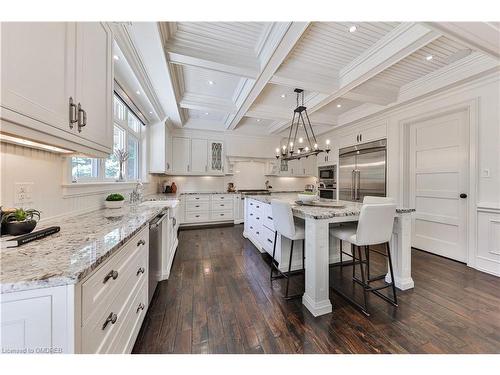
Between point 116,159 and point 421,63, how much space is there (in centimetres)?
440

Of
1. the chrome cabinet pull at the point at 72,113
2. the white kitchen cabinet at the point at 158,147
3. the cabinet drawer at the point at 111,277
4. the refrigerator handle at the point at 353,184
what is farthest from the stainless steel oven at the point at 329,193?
the chrome cabinet pull at the point at 72,113

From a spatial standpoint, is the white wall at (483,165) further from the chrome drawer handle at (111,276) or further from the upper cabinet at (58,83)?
the upper cabinet at (58,83)

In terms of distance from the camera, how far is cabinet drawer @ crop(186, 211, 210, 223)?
4.91m

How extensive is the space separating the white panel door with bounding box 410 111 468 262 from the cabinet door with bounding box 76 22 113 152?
14.4 ft

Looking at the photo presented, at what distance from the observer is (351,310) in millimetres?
1815

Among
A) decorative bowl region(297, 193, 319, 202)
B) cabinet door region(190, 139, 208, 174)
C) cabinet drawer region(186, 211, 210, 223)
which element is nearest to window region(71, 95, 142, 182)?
cabinet door region(190, 139, 208, 174)

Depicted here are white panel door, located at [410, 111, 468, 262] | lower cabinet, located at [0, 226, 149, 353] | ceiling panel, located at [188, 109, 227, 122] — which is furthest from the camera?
ceiling panel, located at [188, 109, 227, 122]

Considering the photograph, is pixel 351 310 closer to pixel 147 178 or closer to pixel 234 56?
pixel 234 56

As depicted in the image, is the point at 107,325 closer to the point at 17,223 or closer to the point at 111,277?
the point at 111,277

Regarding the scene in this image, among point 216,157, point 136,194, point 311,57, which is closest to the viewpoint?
point 311,57

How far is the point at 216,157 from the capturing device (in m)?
5.43

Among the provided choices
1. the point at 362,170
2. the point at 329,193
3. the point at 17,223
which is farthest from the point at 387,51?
the point at 329,193

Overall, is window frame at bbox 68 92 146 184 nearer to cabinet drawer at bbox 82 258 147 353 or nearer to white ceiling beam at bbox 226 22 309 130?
cabinet drawer at bbox 82 258 147 353
